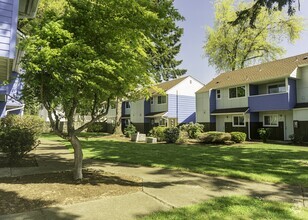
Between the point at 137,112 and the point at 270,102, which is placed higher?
the point at 270,102

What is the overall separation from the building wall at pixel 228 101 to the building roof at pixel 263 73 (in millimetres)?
886

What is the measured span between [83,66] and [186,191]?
13.3 ft

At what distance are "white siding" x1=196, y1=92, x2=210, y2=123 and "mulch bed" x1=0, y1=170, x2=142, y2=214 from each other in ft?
75.8

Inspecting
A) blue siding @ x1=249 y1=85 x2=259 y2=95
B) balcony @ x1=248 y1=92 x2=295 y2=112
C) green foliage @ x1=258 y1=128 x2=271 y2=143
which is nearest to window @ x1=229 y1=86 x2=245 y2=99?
blue siding @ x1=249 y1=85 x2=259 y2=95

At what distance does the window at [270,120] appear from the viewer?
24.9 m

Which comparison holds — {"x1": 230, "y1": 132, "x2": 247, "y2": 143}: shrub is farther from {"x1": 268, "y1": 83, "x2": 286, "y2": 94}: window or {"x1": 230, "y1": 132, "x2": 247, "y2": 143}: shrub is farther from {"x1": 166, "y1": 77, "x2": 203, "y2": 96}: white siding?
{"x1": 166, "y1": 77, "x2": 203, "y2": 96}: white siding

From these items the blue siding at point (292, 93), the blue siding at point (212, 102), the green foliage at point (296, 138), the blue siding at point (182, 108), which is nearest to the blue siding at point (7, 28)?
the green foliage at point (296, 138)

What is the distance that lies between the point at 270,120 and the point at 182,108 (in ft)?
38.9

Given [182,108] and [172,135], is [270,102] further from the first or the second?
[182,108]

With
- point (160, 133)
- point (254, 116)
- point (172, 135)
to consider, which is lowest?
point (172, 135)

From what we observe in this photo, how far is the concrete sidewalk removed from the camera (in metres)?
4.99

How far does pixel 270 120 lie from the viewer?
25.5 metres

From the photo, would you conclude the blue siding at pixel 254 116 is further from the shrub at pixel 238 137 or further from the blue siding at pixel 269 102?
the shrub at pixel 238 137

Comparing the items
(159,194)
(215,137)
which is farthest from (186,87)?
(159,194)
